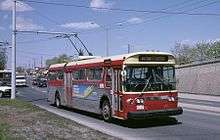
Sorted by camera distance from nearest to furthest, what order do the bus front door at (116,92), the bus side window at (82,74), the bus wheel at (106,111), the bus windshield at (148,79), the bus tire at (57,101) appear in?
the bus windshield at (148,79) < the bus front door at (116,92) < the bus wheel at (106,111) < the bus side window at (82,74) < the bus tire at (57,101)

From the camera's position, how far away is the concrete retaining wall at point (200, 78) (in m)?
43.8

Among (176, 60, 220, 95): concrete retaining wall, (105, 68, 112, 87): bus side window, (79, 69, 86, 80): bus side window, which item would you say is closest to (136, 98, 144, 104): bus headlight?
(105, 68, 112, 87): bus side window

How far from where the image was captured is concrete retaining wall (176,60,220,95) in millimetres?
43781

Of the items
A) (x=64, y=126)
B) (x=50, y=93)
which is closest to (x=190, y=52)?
(x=50, y=93)

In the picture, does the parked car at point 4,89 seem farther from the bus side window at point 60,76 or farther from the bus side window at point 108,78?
the bus side window at point 108,78

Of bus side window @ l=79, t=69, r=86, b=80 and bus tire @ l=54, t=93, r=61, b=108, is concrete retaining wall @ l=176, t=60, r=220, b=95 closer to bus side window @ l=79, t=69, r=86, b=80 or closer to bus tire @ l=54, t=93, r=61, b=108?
bus tire @ l=54, t=93, r=61, b=108

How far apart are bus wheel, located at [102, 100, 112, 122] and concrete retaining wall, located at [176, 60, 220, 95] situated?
26614 mm

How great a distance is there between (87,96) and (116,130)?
533cm

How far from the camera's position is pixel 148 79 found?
16.5m

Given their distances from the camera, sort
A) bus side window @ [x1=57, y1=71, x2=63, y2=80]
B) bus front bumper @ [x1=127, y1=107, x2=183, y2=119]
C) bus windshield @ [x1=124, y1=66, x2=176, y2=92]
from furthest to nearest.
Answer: bus side window @ [x1=57, y1=71, x2=63, y2=80], bus windshield @ [x1=124, y1=66, x2=176, y2=92], bus front bumper @ [x1=127, y1=107, x2=183, y2=119]

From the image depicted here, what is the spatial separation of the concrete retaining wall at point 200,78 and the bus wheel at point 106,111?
26.6 m

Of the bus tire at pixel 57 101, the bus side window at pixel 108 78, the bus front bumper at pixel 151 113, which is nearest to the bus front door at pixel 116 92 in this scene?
the bus side window at pixel 108 78

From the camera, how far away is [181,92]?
167 ft

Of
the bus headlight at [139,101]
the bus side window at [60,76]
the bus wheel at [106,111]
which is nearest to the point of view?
the bus headlight at [139,101]
